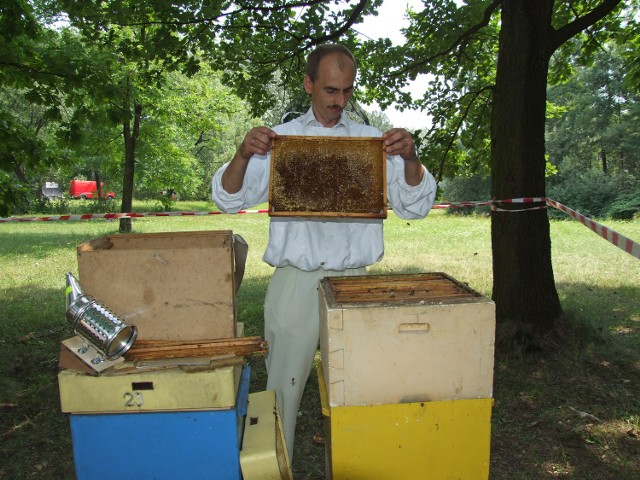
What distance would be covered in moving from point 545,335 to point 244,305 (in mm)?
3499

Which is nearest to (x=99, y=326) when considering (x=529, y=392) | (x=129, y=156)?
(x=529, y=392)

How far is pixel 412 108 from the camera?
270 inches

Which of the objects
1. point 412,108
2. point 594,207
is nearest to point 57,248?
point 412,108

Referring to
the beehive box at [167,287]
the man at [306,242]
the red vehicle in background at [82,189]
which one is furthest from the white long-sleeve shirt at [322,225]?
the red vehicle in background at [82,189]

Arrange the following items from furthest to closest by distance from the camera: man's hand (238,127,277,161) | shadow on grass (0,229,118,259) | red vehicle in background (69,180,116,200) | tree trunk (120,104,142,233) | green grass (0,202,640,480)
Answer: red vehicle in background (69,180,116,200), tree trunk (120,104,142,233), shadow on grass (0,229,118,259), green grass (0,202,640,480), man's hand (238,127,277,161)

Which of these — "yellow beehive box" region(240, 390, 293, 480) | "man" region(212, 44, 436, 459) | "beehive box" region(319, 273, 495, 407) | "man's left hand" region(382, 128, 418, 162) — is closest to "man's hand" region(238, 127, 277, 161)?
"man" region(212, 44, 436, 459)

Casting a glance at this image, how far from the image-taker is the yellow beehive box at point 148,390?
5.74ft

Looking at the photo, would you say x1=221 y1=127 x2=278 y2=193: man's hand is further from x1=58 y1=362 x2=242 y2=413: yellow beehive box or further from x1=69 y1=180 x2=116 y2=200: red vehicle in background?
x1=69 y1=180 x2=116 y2=200: red vehicle in background

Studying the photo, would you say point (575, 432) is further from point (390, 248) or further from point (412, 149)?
point (390, 248)

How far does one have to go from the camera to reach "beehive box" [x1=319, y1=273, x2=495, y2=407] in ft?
5.26

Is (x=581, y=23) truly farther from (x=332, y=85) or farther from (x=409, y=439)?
(x=409, y=439)

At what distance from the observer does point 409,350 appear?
1640 millimetres

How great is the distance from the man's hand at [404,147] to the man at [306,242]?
12 millimetres

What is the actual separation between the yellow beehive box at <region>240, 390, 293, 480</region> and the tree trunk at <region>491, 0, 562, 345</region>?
2.66m
